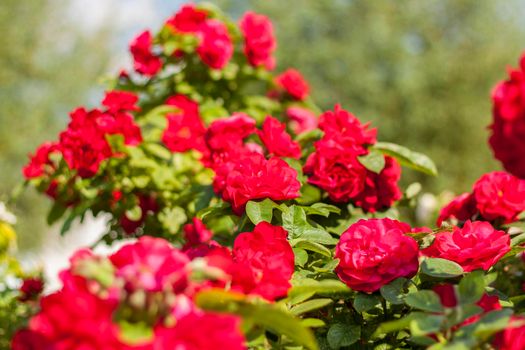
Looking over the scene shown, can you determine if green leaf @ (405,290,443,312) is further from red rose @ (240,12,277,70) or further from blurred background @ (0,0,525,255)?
blurred background @ (0,0,525,255)

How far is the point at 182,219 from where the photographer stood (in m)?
2.36

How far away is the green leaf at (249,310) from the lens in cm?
89

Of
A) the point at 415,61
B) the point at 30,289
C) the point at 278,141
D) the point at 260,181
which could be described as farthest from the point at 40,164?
the point at 415,61

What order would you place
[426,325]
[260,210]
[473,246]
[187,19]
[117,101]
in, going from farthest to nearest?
[187,19]
[117,101]
[260,210]
[473,246]
[426,325]

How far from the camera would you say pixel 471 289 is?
105 centimetres

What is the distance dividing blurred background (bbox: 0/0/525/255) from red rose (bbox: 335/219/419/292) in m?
10.8

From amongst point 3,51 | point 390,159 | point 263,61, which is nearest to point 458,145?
point 3,51

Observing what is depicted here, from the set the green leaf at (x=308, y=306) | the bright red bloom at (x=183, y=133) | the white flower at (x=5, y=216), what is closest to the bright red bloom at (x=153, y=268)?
the green leaf at (x=308, y=306)

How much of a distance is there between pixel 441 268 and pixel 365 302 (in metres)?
0.17

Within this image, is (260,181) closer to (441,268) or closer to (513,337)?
(441,268)

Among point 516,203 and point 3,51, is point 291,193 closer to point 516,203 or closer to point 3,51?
point 516,203

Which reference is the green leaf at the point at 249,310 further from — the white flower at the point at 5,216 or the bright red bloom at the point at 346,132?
the white flower at the point at 5,216

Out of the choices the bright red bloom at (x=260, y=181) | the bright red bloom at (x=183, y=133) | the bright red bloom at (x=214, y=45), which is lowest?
the bright red bloom at (x=260, y=181)

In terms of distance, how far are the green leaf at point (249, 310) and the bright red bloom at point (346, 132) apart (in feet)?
2.70
